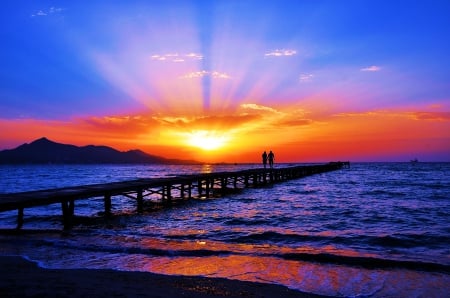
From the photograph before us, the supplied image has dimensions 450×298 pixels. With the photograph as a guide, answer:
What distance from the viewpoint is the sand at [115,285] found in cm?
617

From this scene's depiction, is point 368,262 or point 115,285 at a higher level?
point 115,285

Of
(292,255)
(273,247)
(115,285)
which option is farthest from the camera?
(273,247)

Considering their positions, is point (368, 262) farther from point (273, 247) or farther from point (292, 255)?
point (273, 247)

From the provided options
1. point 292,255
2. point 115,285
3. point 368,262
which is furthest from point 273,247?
point 115,285

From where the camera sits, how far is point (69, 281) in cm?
681

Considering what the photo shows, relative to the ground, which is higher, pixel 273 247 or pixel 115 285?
pixel 115 285

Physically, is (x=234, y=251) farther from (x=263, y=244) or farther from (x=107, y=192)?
(x=107, y=192)

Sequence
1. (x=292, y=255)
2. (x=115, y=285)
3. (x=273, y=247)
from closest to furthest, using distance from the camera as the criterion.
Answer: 1. (x=115, y=285)
2. (x=292, y=255)
3. (x=273, y=247)

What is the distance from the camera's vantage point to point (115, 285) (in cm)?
668

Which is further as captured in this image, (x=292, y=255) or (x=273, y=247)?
(x=273, y=247)

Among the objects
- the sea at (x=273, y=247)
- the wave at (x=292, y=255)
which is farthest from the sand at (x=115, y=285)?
the wave at (x=292, y=255)

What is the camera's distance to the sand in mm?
→ 6172

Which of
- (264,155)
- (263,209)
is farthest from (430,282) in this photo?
(264,155)

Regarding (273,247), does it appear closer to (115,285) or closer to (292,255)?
(292,255)
